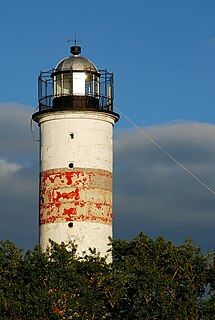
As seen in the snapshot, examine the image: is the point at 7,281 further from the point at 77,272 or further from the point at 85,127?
the point at 85,127

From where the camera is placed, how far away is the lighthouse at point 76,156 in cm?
5644

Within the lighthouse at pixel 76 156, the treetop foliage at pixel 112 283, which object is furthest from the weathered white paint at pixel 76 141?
the treetop foliage at pixel 112 283

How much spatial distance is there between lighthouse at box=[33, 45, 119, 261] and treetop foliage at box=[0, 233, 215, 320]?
4.14 meters

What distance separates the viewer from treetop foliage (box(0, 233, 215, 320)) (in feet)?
159

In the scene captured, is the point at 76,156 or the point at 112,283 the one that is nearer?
the point at 112,283

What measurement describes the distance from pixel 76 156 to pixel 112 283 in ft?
30.5

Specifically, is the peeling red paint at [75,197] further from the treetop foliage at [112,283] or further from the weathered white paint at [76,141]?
the treetop foliage at [112,283]

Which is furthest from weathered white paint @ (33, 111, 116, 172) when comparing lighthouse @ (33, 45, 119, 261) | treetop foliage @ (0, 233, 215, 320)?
treetop foliage @ (0, 233, 215, 320)

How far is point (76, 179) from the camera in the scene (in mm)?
56625

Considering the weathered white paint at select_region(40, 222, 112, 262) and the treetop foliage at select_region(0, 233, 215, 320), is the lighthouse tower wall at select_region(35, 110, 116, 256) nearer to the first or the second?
the weathered white paint at select_region(40, 222, 112, 262)

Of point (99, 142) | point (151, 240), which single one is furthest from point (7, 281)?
point (99, 142)

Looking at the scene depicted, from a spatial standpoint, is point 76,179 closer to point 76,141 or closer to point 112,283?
point 76,141

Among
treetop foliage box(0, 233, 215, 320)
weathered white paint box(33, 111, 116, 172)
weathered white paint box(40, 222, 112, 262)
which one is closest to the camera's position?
treetop foliage box(0, 233, 215, 320)

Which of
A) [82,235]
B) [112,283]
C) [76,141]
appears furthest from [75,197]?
[112,283]
